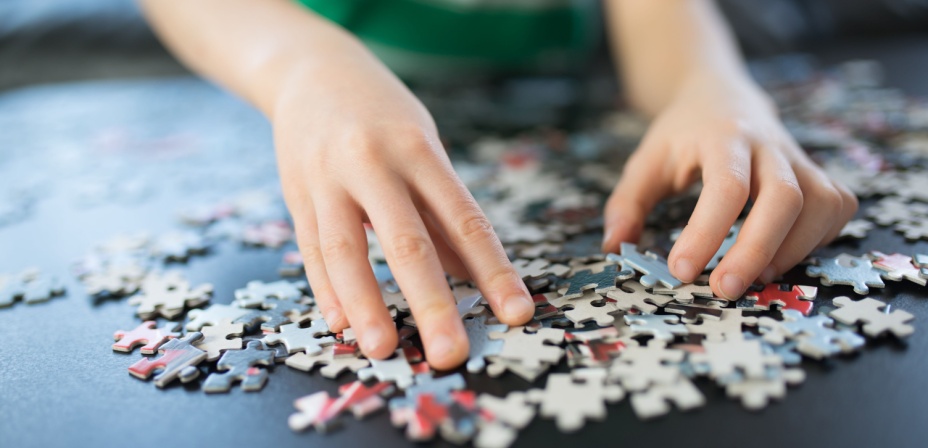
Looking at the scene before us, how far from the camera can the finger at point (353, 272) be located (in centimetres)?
85

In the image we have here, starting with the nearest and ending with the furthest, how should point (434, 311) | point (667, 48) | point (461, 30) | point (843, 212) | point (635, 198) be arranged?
point (434, 311)
point (843, 212)
point (635, 198)
point (667, 48)
point (461, 30)

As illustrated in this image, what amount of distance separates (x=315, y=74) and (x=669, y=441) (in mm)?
795

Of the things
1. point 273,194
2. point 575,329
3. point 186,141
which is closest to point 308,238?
point 575,329

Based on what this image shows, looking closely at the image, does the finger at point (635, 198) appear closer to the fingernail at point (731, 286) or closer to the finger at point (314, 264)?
the fingernail at point (731, 286)

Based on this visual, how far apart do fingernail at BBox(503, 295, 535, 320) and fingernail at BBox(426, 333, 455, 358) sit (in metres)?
0.10

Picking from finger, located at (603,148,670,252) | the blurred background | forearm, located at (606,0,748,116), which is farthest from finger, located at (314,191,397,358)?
the blurred background

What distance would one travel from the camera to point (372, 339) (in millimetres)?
846

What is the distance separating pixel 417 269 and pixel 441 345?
0.11 meters

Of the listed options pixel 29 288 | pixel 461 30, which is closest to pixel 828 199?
pixel 29 288

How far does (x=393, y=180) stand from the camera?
945 mm

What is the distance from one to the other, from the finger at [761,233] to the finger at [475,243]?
0.27 m

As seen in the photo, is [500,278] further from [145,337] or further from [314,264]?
[145,337]

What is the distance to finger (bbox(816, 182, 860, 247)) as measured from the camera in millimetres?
1053

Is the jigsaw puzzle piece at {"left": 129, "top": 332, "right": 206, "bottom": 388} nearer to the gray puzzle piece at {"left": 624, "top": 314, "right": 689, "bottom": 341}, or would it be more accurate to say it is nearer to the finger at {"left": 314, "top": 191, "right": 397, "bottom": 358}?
the finger at {"left": 314, "top": 191, "right": 397, "bottom": 358}
